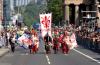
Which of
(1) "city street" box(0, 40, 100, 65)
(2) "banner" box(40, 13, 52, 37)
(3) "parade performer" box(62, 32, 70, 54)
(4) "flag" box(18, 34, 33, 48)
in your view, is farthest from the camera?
(4) "flag" box(18, 34, 33, 48)

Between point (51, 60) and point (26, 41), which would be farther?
point (26, 41)

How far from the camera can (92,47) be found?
56969 millimetres

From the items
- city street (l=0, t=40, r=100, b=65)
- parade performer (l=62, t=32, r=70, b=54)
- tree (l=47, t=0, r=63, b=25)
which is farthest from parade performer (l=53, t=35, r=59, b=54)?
tree (l=47, t=0, r=63, b=25)

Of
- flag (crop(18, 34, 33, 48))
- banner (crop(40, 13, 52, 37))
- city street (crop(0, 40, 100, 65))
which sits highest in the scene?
banner (crop(40, 13, 52, 37))

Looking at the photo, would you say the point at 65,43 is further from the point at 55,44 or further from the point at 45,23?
the point at 45,23

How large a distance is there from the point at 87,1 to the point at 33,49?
11182cm

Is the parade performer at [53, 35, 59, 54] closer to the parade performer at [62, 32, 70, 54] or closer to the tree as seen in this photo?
the parade performer at [62, 32, 70, 54]

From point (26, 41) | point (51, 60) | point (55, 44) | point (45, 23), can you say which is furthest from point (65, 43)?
point (51, 60)

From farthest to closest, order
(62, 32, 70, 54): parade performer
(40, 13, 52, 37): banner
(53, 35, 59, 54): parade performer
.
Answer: (53, 35, 59, 54): parade performer, (62, 32, 70, 54): parade performer, (40, 13, 52, 37): banner

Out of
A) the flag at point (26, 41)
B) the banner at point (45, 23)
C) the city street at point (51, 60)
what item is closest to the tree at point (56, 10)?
the flag at point (26, 41)

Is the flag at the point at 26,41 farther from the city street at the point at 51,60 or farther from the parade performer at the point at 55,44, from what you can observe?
the city street at the point at 51,60

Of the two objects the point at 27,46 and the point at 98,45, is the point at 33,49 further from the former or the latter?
the point at 98,45

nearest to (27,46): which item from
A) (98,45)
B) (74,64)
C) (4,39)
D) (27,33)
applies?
(27,33)

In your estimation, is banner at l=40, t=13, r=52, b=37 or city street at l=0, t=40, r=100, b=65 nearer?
city street at l=0, t=40, r=100, b=65
